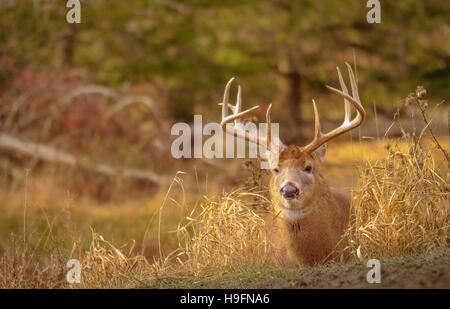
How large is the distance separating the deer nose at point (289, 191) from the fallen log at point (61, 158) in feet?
28.3

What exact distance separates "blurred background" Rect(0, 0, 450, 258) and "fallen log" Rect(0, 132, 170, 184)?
21 mm

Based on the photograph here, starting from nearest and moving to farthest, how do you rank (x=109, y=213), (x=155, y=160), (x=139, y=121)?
(x=109, y=213), (x=155, y=160), (x=139, y=121)

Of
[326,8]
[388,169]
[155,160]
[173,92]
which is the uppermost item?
[326,8]

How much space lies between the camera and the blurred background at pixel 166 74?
17.0 metres

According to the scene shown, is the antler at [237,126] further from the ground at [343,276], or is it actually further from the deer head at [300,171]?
the ground at [343,276]

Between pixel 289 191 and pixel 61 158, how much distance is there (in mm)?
9109

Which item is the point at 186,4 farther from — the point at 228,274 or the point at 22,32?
the point at 228,274

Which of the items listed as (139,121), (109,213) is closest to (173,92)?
(139,121)

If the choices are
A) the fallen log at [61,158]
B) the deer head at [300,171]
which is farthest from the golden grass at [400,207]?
the fallen log at [61,158]

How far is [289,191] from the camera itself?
8180 millimetres

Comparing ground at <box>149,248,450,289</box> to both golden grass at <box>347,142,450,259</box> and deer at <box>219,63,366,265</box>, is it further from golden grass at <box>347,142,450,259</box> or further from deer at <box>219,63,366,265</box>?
deer at <box>219,63,366,265</box>

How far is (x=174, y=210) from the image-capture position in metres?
13.8

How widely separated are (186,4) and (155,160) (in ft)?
10.4

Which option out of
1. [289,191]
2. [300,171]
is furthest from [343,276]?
[300,171]
